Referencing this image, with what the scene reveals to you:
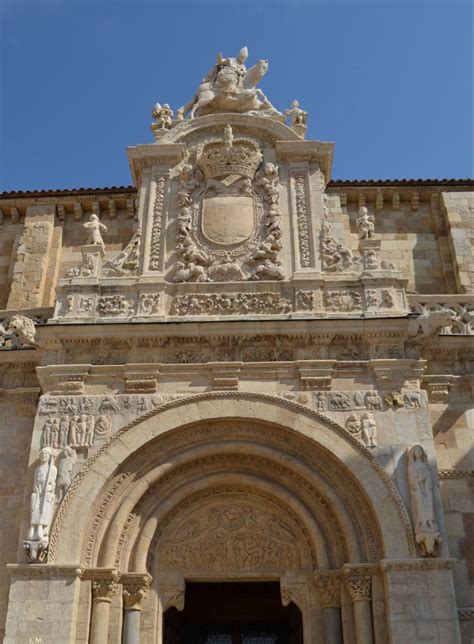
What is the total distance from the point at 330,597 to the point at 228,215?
6.49 meters

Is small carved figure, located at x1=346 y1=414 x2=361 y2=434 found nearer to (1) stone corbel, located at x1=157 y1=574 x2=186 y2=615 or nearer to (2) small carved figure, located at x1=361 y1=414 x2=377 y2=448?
(2) small carved figure, located at x1=361 y1=414 x2=377 y2=448

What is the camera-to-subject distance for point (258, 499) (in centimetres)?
1005

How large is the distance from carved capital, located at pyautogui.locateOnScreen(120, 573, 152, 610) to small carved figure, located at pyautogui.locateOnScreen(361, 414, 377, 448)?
3.64m

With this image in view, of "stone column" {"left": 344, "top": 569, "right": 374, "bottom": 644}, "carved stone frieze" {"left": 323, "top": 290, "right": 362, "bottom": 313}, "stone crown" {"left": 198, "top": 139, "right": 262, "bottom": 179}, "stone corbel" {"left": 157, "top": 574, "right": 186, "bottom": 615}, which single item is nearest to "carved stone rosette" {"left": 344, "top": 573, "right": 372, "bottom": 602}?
"stone column" {"left": 344, "top": 569, "right": 374, "bottom": 644}

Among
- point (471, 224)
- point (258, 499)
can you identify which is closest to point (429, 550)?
point (258, 499)

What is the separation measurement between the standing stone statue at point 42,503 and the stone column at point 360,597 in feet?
13.4

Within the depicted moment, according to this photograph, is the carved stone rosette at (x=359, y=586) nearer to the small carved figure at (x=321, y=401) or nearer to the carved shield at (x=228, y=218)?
the small carved figure at (x=321, y=401)

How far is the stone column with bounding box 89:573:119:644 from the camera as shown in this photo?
870 cm

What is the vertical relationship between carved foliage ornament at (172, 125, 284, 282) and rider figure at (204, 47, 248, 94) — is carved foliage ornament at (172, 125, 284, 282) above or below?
below

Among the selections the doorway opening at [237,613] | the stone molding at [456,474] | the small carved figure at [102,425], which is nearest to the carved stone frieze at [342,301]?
the stone molding at [456,474]

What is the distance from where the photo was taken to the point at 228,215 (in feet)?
38.7

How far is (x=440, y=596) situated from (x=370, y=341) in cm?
370

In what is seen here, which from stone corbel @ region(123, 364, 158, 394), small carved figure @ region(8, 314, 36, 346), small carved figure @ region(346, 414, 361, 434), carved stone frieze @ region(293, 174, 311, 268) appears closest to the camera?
small carved figure @ region(346, 414, 361, 434)

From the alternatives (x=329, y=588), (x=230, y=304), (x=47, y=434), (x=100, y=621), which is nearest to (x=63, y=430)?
(x=47, y=434)
